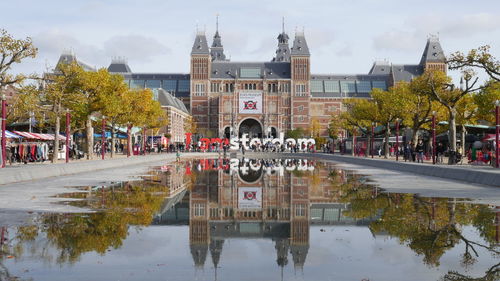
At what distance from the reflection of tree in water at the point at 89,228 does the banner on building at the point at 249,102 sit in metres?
101

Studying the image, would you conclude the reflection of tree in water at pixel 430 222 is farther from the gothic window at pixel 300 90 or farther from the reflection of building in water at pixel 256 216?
the gothic window at pixel 300 90

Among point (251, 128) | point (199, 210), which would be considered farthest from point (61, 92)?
point (251, 128)

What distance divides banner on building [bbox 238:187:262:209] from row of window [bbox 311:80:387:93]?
106 meters

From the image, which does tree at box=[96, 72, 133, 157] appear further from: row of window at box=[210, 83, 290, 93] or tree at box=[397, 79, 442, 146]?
row of window at box=[210, 83, 290, 93]

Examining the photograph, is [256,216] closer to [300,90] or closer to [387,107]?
[387,107]

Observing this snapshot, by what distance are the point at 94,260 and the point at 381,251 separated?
334cm

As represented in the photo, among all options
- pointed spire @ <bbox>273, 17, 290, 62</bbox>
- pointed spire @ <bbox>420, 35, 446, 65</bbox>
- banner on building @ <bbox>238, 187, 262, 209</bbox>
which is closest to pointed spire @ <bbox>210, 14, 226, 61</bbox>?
pointed spire @ <bbox>273, 17, 290, 62</bbox>

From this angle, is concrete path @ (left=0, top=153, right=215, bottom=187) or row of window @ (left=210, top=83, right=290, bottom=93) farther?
row of window @ (left=210, top=83, right=290, bottom=93)

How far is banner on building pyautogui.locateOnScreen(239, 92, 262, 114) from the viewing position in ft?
373

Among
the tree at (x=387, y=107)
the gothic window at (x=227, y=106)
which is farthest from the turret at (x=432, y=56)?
the tree at (x=387, y=107)

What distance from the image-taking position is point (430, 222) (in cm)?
950

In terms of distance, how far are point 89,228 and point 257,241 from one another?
262 centimetres

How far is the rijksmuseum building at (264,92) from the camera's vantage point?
11400 centimetres

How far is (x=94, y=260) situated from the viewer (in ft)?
21.1
